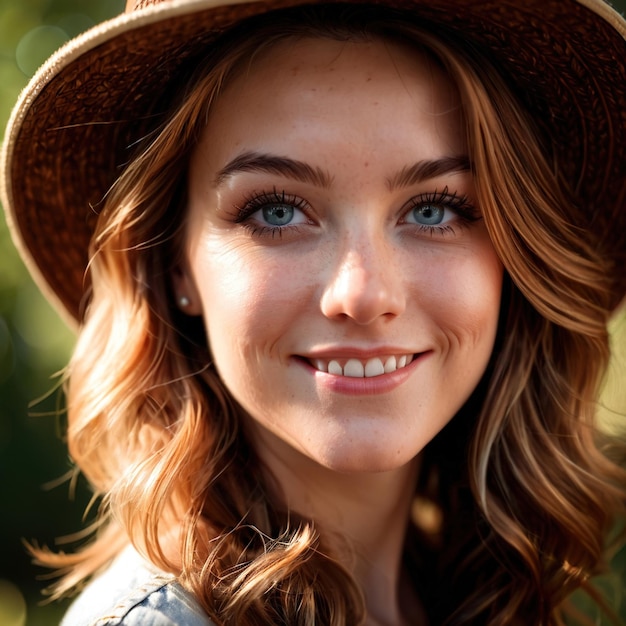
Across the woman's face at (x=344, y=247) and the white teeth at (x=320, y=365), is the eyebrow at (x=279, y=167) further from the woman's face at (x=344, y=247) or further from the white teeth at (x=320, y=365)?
the white teeth at (x=320, y=365)

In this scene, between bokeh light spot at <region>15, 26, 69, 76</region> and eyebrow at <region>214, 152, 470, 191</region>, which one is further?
bokeh light spot at <region>15, 26, 69, 76</region>

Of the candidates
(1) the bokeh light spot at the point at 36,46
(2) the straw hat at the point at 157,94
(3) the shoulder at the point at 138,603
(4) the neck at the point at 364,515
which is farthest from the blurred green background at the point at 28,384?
(3) the shoulder at the point at 138,603

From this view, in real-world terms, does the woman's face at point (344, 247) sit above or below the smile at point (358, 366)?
above

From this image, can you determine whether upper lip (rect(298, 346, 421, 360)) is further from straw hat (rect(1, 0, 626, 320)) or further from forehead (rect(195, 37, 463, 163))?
straw hat (rect(1, 0, 626, 320))

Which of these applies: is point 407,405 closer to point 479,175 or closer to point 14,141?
point 479,175

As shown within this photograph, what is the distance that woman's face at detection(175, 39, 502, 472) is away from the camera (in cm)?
178

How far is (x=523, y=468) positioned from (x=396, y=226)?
887 millimetres

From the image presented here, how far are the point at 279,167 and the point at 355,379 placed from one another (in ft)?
1.57

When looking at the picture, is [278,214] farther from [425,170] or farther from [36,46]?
[36,46]

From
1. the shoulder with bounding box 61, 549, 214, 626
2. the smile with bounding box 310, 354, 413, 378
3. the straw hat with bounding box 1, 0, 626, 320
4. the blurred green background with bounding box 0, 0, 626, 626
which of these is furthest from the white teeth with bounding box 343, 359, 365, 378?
the blurred green background with bounding box 0, 0, 626, 626

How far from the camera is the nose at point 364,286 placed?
5.66ft

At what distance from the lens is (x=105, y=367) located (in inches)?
86.5

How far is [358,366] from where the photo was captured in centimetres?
183

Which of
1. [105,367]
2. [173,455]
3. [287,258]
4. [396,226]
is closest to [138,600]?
[173,455]
